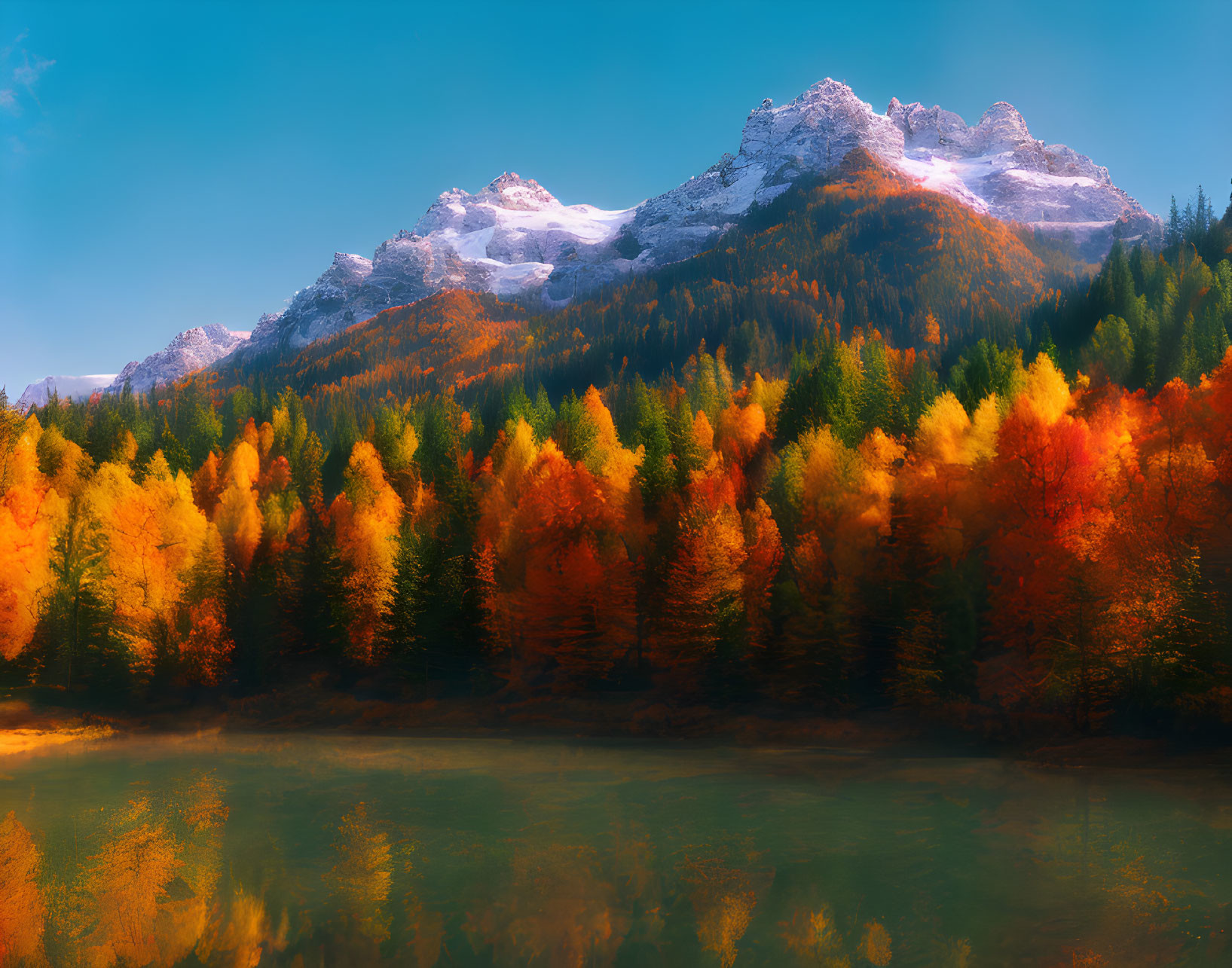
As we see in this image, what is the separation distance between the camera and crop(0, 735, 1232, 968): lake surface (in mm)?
22922

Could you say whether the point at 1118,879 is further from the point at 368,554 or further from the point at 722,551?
the point at 368,554

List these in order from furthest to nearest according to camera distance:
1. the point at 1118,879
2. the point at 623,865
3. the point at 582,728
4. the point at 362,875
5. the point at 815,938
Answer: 1. the point at 582,728
2. the point at 623,865
3. the point at 362,875
4. the point at 1118,879
5. the point at 815,938

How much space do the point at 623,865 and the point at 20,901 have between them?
19.5m

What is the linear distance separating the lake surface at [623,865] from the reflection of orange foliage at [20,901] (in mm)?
108

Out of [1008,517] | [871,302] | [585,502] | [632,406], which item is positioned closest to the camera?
[1008,517]

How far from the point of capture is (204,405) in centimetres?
10875

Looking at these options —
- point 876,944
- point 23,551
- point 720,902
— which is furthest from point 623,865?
point 23,551

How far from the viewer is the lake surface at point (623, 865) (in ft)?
75.2

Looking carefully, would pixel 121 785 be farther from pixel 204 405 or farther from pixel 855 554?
pixel 204 405

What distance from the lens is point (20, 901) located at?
26.5 metres

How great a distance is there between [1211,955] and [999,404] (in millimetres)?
42297

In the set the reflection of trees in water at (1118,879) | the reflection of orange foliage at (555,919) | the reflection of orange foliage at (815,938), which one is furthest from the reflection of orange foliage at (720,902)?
the reflection of trees in water at (1118,879)

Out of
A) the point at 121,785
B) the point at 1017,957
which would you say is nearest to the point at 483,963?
the point at 1017,957

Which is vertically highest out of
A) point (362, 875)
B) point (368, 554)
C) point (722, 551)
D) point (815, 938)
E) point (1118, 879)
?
point (722, 551)
